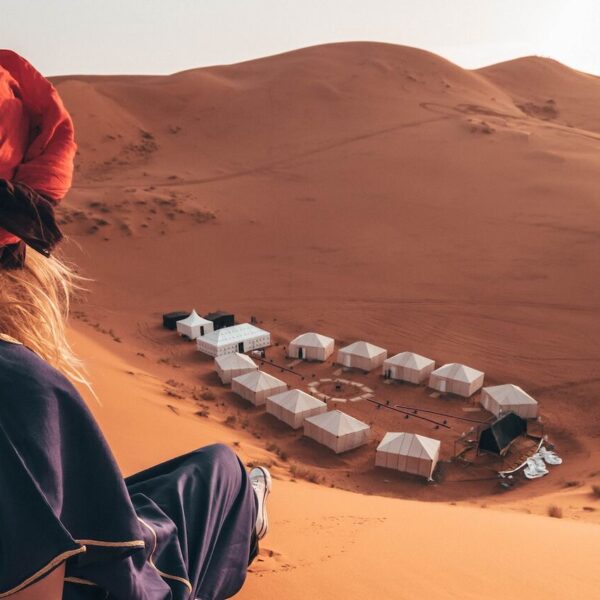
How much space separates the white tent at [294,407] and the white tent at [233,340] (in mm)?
3408

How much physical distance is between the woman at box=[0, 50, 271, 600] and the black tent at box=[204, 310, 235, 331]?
15.7 metres

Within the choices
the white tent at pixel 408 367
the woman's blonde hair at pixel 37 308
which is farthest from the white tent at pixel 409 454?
the woman's blonde hair at pixel 37 308

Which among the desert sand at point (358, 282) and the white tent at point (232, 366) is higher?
the desert sand at point (358, 282)

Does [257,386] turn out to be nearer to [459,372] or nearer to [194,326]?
[194,326]

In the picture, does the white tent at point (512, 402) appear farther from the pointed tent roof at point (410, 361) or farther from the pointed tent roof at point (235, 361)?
the pointed tent roof at point (235, 361)

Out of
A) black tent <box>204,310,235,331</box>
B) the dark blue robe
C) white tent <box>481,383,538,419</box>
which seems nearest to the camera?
the dark blue robe

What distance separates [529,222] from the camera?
2412 centimetres

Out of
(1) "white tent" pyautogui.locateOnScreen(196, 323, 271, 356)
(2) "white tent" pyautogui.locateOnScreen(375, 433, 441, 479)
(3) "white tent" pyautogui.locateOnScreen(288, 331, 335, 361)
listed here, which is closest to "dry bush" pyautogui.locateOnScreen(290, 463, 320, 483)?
(2) "white tent" pyautogui.locateOnScreen(375, 433, 441, 479)

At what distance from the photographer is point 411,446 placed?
11289 mm

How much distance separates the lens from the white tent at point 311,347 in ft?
53.0

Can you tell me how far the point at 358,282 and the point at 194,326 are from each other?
6697mm

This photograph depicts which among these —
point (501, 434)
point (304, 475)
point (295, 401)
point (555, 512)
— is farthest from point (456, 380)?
point (555, 512)

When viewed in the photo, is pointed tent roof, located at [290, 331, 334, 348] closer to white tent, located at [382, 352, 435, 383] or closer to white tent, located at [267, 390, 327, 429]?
white tent, located at [382, 352, 435, 383]

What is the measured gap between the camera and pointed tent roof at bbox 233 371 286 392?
1376 cm
